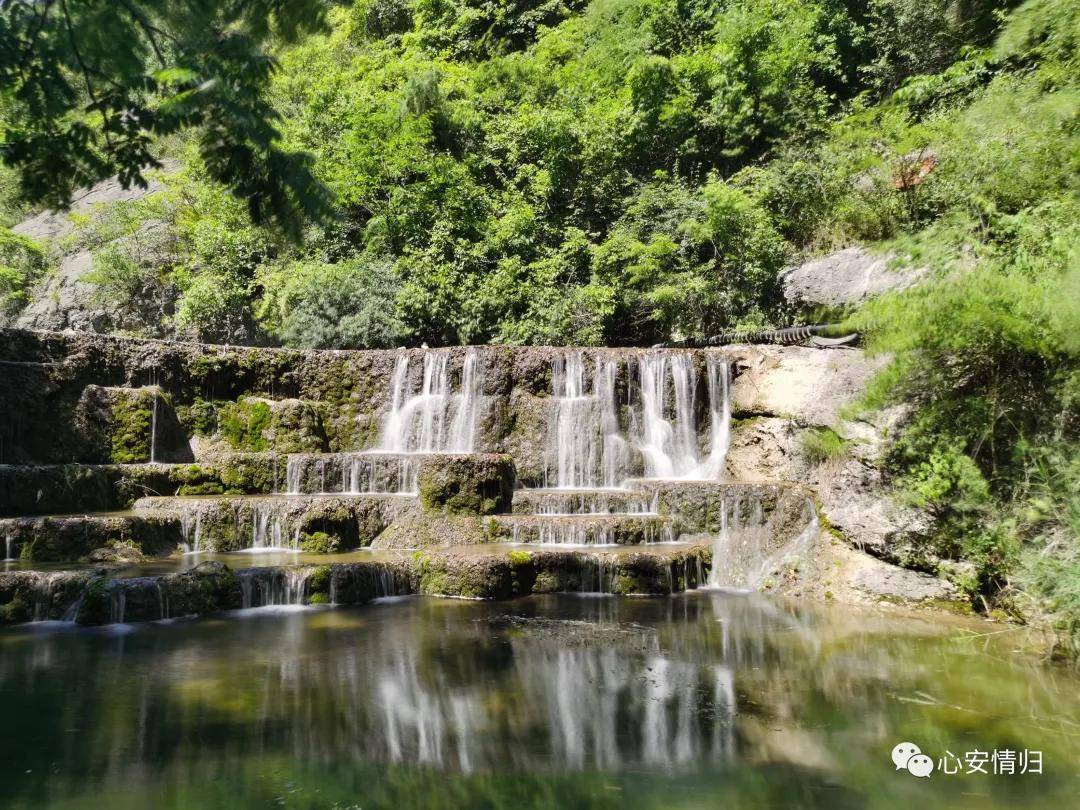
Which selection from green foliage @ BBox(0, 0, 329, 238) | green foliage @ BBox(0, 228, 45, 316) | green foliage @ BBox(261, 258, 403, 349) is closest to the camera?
green foliage @ BBox(0, 0, 329, 238)

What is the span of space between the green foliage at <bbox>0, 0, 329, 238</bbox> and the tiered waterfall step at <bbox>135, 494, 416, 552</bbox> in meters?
8.35

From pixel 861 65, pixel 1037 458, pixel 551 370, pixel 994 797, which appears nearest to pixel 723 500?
pixel 1037 458

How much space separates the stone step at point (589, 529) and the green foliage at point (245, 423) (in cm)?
654

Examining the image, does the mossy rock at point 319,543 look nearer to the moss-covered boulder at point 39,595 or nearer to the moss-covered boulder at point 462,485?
the moss-covered boulder at point 462,485

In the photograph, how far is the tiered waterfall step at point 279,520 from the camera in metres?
11.2

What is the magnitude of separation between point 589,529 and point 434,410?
5.68 m

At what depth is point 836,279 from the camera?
13.8 metres

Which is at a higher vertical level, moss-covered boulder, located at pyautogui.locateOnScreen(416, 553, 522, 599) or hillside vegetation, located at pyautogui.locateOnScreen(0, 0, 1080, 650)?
hillside vegetation, located at pyautogui.locateOnScreen(0, 0, 1080, 650)

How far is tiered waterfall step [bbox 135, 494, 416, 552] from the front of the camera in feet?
36.8

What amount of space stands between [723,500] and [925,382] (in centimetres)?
355

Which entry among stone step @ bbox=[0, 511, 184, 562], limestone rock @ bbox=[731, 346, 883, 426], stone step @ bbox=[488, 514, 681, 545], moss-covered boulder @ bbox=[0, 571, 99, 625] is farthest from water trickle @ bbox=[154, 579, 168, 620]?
limestone rock @ bbox=[731, 346, 883, 426]

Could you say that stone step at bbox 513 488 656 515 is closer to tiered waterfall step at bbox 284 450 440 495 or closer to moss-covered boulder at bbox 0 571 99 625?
tiered waterfall step at bbox 284 450 440 495

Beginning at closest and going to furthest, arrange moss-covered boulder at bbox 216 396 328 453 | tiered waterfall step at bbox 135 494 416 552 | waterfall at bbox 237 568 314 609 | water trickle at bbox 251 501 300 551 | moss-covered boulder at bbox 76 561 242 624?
moss-covered boulder at bbox 76 561 242 624 < waterfall at bbox 237 568 314 609 < tiered waterfall step at bbox 135 494 416 552 < water trickle at bbox 251 501 300 551 < moss-covered boulder at bbox 216 396 328 453
